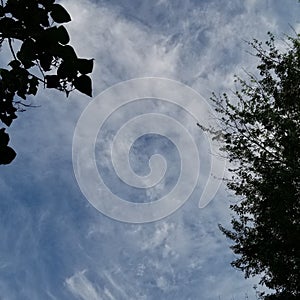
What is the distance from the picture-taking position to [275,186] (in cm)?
1642

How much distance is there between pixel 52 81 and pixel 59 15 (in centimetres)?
39

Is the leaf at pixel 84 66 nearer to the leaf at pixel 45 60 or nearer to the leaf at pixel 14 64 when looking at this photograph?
the leaf at pixel 45 60

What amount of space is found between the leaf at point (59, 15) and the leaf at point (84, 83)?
1.00ft

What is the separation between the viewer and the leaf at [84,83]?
204cm

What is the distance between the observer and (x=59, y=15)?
2.00 m

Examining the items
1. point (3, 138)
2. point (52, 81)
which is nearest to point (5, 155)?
point (3, 138)

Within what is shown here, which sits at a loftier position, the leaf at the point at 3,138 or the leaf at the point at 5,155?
the leaf at the point at 3,138

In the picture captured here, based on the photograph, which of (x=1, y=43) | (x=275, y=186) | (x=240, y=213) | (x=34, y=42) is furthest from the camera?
(x=240, y=213)

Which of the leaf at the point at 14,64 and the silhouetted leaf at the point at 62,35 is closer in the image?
the silhouetted leaf at the point at 62,35

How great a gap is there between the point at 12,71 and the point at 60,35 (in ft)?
1.85

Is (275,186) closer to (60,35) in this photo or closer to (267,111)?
(267,111)

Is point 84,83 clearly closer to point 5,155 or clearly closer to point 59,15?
point 59,15

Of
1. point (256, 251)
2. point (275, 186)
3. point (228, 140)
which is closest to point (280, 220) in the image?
point (275, 186)

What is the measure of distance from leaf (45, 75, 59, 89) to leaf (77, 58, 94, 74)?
24 cm
